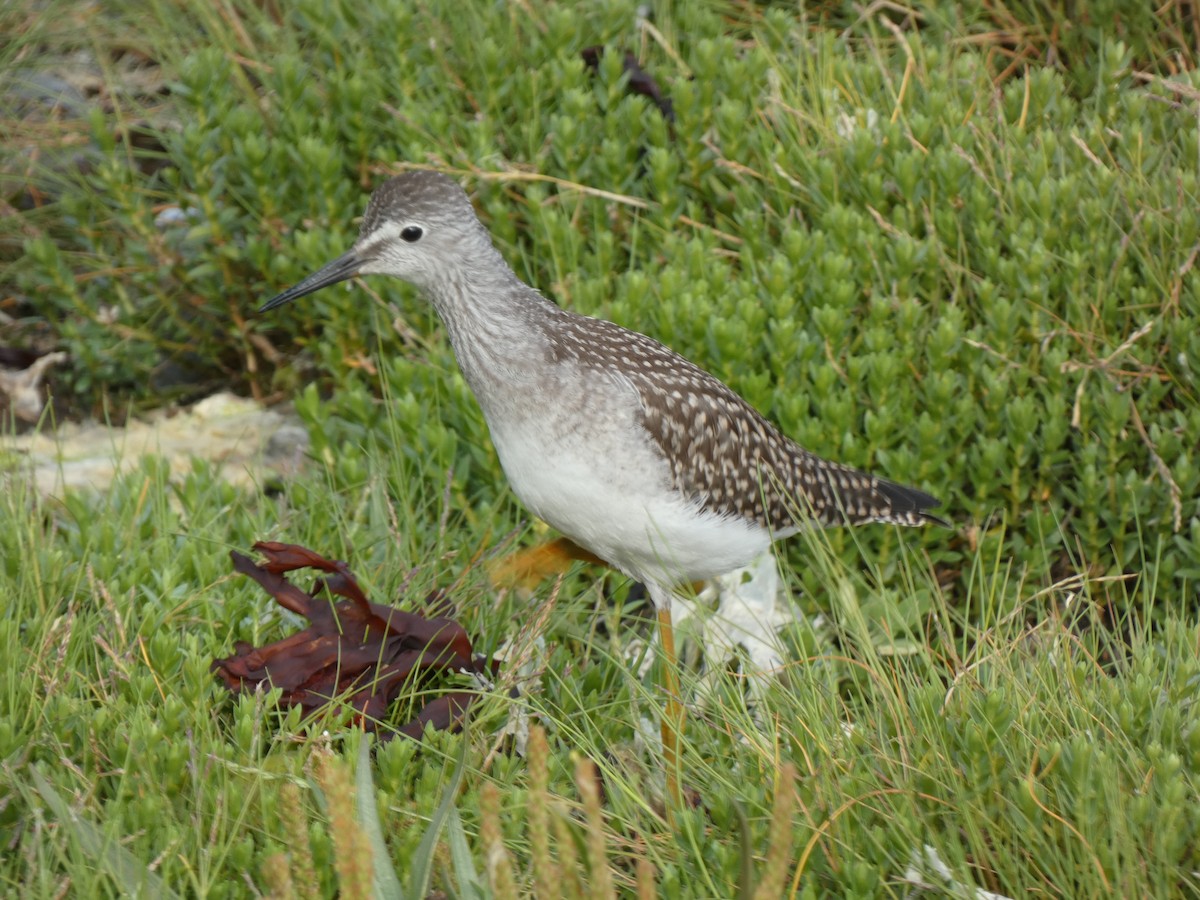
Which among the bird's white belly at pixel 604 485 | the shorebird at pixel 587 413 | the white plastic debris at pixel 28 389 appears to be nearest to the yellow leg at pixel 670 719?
the shorebird at pixel 587 413

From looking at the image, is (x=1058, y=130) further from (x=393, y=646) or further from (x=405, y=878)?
(x=405, y=878)

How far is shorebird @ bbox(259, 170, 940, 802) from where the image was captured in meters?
4.23

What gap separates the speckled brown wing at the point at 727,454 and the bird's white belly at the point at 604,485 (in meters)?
0.10

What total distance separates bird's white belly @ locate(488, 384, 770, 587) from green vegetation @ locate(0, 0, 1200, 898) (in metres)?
0.28

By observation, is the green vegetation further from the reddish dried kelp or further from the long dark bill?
the long dark bill

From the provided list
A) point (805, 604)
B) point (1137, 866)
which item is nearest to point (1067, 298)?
point (805, 604)

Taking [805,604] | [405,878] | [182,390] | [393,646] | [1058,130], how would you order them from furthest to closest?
[182,390] → [1058,130] → [805,604] → [393,646] → [405,878]

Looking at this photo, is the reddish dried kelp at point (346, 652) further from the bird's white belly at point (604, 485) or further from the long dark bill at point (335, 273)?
the long dark bill at point (335, 273)

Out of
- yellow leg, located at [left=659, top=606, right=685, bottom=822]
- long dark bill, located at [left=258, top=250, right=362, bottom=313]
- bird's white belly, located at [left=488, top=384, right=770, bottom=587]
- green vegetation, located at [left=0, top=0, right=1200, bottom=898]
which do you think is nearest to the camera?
green vegetation, located at [left=0, top=0, right=1200, bottom=898]

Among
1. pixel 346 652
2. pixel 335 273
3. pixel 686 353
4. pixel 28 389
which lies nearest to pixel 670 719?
pixel 346 652

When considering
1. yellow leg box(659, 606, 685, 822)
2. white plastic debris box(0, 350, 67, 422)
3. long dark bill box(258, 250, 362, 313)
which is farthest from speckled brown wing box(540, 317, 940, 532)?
white plastic debris box(0, 350, 67, 422)

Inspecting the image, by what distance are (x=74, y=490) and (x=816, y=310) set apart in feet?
9.58

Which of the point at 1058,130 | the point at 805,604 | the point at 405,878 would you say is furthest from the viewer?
the point at 1058,130

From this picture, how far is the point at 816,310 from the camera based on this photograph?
17.5ft
